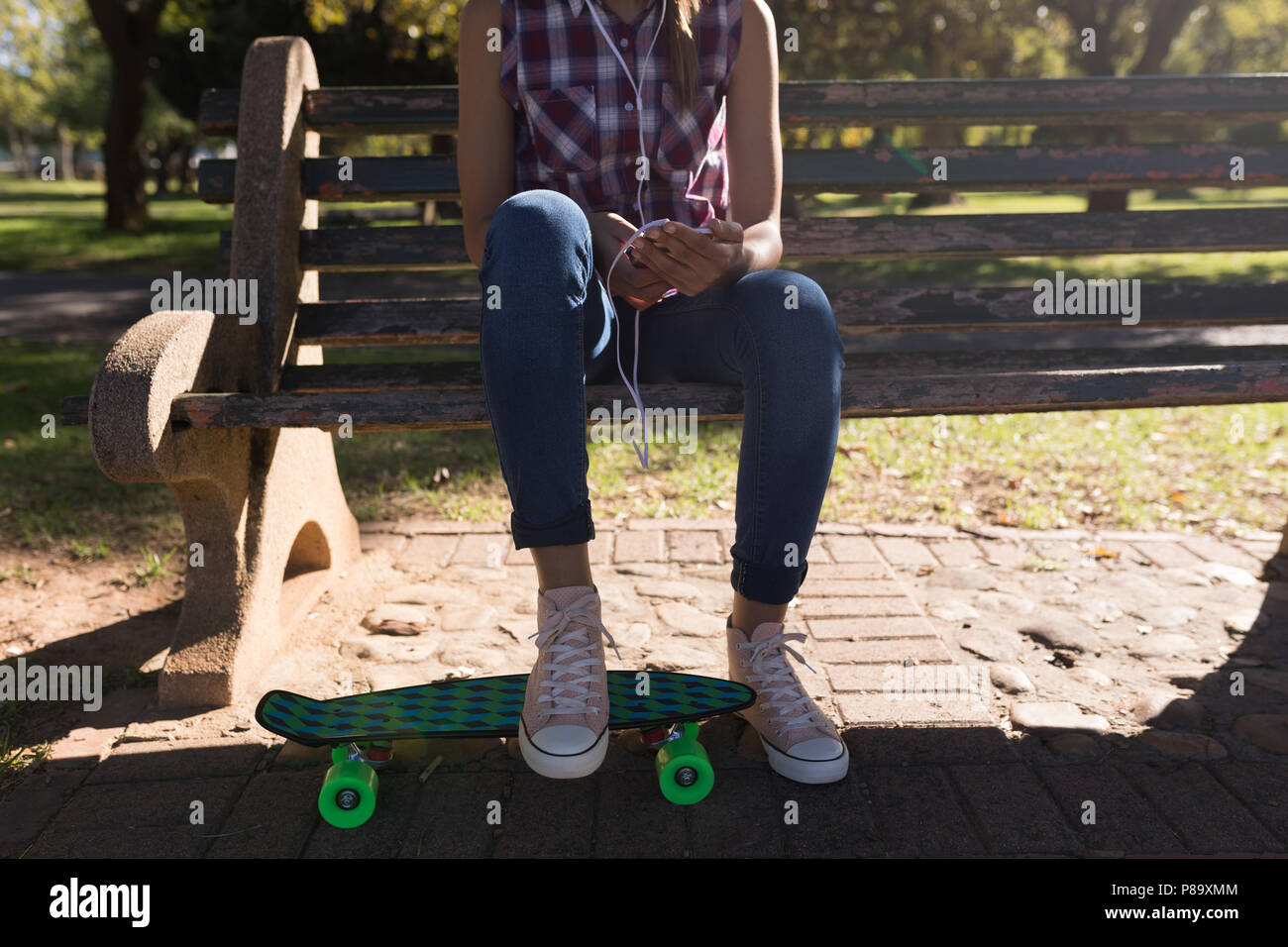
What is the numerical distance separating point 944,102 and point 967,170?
0.66 ft

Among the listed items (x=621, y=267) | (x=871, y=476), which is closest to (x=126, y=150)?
(x=871, y=476)

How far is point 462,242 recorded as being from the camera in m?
2.88

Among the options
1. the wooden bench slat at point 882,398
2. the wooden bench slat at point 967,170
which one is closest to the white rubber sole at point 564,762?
the wooden bench slat at point 882,398

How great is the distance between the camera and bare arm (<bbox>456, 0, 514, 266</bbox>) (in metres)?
2.31

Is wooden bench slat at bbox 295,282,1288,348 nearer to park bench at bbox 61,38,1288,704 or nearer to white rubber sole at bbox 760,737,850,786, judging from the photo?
park bench at bbox 61,38,1288,704

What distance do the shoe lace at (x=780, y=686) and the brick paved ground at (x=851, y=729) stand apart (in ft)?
0.41

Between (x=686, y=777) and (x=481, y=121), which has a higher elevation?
(x=481, y=121)

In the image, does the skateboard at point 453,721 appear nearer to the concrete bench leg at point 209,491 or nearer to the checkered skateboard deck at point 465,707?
the checkered skateboard deck at point 465,707

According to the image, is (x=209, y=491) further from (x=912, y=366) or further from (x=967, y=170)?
(x=967, y=170)

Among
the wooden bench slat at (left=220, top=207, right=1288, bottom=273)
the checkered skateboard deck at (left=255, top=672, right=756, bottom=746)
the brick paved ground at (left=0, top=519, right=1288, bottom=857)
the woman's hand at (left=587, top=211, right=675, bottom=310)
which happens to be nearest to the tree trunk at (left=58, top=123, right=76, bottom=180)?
the wooden bench slat at (left=220, top=207, right=1288, bottom=273)

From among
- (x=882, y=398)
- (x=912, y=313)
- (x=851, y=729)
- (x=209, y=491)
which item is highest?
(x=912, y=313)

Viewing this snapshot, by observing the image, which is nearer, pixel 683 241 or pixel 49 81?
pixel 683 241

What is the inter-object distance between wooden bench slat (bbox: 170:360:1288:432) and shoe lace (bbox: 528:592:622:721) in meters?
0.43
